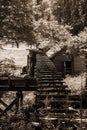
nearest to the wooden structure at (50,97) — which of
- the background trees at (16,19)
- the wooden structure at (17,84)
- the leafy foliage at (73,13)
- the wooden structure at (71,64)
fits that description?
the wooden structure at (17,84)

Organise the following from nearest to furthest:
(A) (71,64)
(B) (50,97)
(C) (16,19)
Answer: (B) (50,97) < (C) (16,19) < (A) (71,64)

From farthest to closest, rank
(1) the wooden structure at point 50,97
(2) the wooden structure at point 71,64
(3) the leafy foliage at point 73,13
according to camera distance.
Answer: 1. (2) the wooden structure at point 71,64
2. (3) the leafy foliage at point 73,13
3. (1) the wooden structure at point 50,97

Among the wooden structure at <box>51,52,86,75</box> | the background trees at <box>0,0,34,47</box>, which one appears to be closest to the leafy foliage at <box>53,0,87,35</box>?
the background trees at <box>0,0,34,47</box>

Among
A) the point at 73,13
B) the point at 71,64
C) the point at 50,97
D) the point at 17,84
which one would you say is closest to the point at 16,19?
the point at 17,84

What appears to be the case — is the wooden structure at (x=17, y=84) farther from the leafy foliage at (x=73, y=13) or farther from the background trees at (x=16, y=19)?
the leafy foliage at (x=73, y=13)

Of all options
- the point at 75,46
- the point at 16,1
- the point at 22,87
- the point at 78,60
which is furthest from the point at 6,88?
the point at 78,60

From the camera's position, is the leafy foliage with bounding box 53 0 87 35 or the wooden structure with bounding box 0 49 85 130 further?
the leafy foliage with bounding box 53 0 87 35

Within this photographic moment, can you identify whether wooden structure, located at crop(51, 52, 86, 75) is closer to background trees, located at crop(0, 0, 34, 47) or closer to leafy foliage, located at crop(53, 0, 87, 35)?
leafy foliage, located at crop(53, 0, 87, 35)

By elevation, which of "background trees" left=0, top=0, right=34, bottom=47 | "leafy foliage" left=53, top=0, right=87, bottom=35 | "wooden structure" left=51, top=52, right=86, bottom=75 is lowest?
"wooden structure" left=51, top=52, right=86, bottom=75

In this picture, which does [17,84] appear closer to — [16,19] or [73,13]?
[16,19]

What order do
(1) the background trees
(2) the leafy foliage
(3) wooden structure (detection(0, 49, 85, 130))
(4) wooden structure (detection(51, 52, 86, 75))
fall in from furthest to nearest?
1. (4) wooden structure (detection(51, 52, 86, 75))
2. (2) the leafy foliage
3. (1) the background trees
4. (3) wooden structure (detection(0, 49, 85, 130))

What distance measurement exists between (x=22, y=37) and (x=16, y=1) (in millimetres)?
2278

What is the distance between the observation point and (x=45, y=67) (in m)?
15.8

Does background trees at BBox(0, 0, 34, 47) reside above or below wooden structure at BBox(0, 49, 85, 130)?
above
